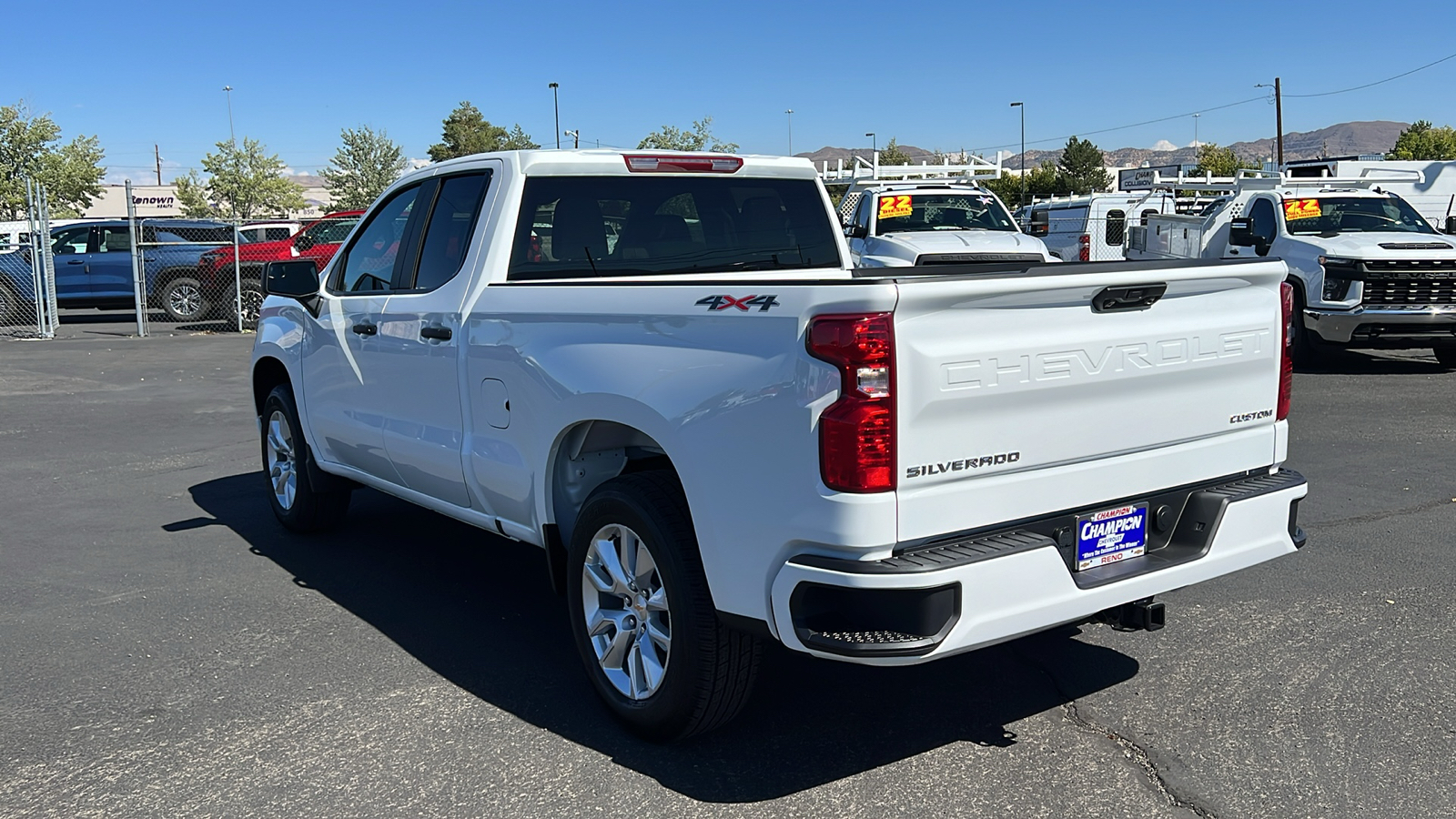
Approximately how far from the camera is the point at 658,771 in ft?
12.5

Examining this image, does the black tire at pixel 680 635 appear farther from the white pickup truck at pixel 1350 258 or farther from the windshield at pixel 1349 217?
the windshield at pixel 1349 217

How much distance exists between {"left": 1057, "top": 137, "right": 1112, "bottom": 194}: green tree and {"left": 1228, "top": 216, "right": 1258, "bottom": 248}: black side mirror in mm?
65040

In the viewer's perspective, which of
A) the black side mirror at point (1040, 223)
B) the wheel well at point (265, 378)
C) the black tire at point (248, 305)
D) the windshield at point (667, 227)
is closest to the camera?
the windshield at point (667, 227)

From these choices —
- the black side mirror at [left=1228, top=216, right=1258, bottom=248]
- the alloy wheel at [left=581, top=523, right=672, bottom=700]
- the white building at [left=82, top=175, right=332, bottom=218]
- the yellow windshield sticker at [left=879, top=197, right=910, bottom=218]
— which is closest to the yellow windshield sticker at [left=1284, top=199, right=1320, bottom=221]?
the black side mirror at [left=1228, top=216, right=1258, bottom=248]

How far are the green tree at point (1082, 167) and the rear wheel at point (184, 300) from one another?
64.5m

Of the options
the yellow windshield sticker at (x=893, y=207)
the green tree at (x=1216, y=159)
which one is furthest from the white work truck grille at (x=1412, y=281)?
the green tree at (x=1216, y=159)

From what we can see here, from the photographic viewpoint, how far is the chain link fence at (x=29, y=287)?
18984mm

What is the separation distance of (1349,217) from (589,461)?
1261 centimetres

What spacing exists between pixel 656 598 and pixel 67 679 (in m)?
2.44

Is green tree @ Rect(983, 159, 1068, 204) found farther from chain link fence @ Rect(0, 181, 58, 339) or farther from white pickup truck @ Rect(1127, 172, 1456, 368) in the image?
chain link fence @ Rect(0, 181, 58, 339)

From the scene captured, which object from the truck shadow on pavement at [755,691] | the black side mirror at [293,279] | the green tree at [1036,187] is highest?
the green tree at [1036,187]

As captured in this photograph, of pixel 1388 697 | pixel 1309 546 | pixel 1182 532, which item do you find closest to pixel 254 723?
pixel 1182 532

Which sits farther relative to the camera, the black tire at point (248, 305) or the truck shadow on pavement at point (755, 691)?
the black tire at point (248, 305)

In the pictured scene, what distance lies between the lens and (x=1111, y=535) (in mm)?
3695
